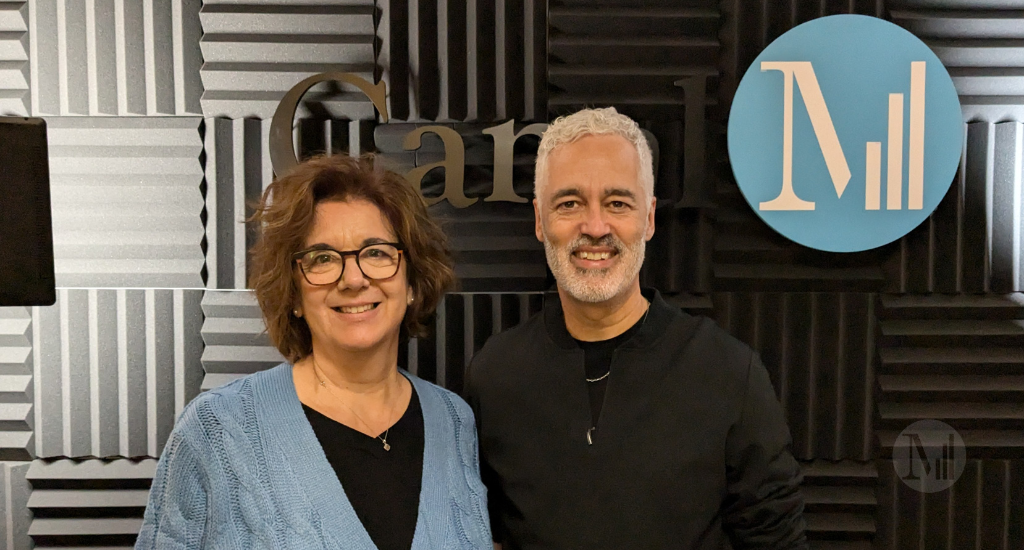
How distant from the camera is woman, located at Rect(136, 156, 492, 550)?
1.27 metres

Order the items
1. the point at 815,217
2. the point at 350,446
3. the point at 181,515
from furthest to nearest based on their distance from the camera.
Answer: the point at 815,217
the point at 350,446
the point at 181,515

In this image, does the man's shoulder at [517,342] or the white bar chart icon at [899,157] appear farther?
the white bar chart icon at [899,157]

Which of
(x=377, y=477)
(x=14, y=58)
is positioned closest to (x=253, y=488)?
(x=377, y=477)

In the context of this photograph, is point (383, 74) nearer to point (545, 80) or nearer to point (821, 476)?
point (545, 80)

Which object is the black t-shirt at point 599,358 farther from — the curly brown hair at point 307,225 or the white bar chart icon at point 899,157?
the white bar chart icon at point 899,157

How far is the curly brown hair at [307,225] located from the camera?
4.55 feet

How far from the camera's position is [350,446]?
55.1 inches

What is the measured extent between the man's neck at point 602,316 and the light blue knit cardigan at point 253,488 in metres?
0.58

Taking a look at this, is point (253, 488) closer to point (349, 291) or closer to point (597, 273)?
point (349, 291)

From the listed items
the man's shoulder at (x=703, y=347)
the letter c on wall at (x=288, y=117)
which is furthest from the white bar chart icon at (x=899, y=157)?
the letter c on wall at (x=288, y=117)

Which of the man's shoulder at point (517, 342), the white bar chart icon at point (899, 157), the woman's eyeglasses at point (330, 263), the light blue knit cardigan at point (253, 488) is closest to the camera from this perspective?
the light blue knit cardigan at point (253, 488)

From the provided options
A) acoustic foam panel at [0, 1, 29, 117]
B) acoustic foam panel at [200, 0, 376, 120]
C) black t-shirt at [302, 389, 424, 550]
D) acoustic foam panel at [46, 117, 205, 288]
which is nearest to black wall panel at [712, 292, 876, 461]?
black t-shirt at [302, 389, 424, 550]

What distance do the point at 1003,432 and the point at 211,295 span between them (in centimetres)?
277

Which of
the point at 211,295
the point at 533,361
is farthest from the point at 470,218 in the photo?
the point at 211,295
